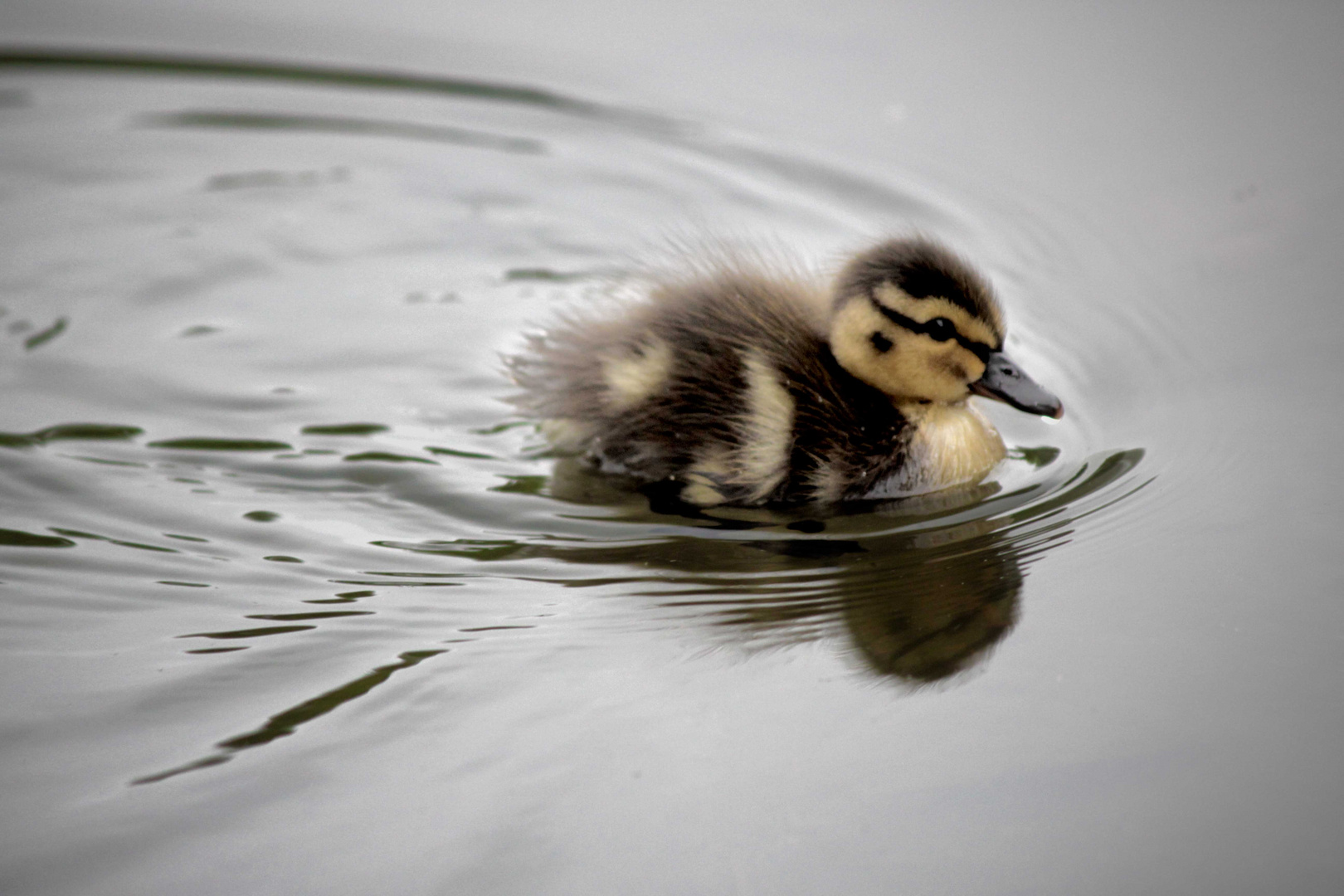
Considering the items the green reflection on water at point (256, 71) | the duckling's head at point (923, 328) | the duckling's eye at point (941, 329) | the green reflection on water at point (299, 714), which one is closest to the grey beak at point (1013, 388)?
the duckling's head at point (923, 328)

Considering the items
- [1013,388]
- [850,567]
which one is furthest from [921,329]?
[850,567]

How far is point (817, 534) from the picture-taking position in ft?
8.53

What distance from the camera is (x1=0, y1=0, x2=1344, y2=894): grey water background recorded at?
5.94 feet

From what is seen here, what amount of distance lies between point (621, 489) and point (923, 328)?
71cm

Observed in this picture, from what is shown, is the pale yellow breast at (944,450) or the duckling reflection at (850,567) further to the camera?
the pale yellow breast at (944,450)

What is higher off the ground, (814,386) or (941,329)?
(941,329)

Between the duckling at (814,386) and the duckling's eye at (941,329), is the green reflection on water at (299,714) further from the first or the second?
the duckling's eye at (941,329)

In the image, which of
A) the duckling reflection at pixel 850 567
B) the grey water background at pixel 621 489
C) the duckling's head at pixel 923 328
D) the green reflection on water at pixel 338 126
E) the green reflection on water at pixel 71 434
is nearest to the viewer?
the grey water background at pixel 621 489

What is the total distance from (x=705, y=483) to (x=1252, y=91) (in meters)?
2.49

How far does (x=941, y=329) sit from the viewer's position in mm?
2760

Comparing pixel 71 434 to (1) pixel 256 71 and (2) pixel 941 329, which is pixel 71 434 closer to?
(2) pixel 941 329

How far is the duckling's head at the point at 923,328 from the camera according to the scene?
107 inches

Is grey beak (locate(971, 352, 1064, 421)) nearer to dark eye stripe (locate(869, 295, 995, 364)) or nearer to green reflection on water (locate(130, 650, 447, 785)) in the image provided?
dark eye stripe (locate(869, 295, 995, 364))

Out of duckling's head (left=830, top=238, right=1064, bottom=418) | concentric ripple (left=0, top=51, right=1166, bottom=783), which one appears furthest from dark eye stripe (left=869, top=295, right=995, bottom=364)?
concentric ripple (left=0, top=51, right=1166, bottom=783)
